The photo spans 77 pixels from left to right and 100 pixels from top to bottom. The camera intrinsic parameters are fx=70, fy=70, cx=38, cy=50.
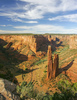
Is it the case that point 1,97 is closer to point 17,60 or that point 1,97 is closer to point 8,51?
point 17,60

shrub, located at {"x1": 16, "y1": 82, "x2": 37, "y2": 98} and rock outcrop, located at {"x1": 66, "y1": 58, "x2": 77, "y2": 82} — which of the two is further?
rock outcrop, located at {"x1": 66, "y1": 58, "x2": 77, "y2": 82}

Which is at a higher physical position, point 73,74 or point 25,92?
point 25,92

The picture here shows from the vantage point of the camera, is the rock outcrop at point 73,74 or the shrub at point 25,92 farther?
the rock outcrop at point 73,74

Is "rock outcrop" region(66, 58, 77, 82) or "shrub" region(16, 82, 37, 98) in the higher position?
"shrub" region(16, 82, 37, 98)

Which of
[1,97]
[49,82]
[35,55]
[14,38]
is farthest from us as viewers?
[14,38]

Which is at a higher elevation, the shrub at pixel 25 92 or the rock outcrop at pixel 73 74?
the shrub at pixel 25 92

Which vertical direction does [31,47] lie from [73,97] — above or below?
above

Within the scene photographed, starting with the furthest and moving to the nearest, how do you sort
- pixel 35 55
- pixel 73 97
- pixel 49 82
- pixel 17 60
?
pixel 35 55, pixel 17 60, pixel 49 82, pixel 73 97

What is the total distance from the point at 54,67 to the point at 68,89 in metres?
11.5

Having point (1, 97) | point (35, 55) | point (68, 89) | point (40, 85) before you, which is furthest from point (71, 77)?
point (35, 55)

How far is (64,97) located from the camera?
60.8 feet

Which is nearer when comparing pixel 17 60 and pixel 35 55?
pixel 17 60

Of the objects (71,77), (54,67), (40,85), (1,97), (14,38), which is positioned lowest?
(40,85)

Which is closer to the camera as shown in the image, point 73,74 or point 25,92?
point 25,92
